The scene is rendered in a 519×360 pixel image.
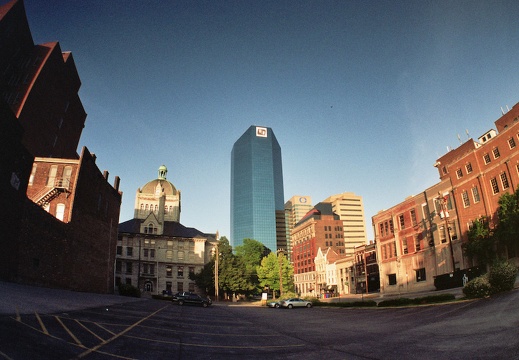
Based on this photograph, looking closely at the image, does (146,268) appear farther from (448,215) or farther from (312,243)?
(448,215)

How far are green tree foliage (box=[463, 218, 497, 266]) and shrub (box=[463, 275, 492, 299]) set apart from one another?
54.0 feet

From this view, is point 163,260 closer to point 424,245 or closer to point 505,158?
point 424,245

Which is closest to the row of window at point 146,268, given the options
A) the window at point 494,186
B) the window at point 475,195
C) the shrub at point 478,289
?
the window at point 475,195

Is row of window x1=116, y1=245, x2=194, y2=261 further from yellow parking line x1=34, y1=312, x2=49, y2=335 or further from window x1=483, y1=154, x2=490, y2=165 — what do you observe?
yellow parking line x1=34, y1=312, x2=49, y2=335

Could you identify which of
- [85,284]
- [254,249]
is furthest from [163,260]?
[85,284]

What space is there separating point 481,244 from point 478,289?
17.8 metres

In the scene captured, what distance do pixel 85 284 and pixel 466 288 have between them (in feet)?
120

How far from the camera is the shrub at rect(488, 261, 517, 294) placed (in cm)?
2042

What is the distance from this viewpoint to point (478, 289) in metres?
21.0

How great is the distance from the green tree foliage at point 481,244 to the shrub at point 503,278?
53.9 ft

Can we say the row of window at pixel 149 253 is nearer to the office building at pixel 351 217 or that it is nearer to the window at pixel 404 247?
the window at pixel 404 247

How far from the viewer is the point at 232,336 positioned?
1355cm

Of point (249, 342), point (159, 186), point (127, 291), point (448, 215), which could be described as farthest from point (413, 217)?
point (159, 186)

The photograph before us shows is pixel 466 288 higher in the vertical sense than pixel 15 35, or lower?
lower
